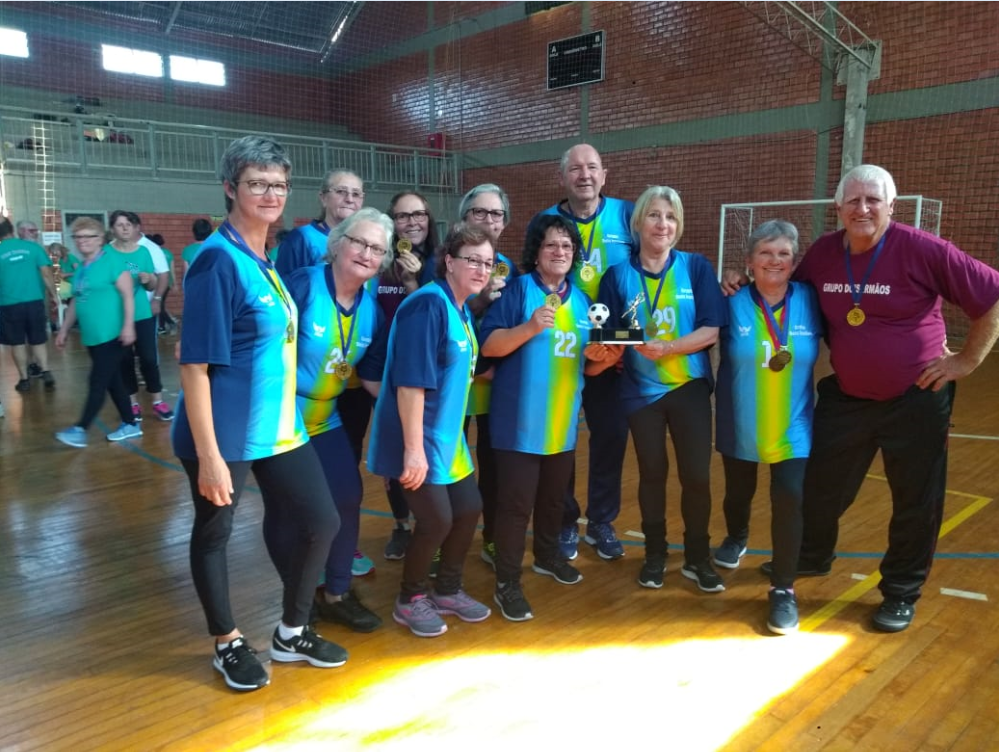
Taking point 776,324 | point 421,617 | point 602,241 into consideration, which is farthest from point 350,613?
point 776,324

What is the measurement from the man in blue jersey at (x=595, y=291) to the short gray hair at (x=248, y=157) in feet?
3.97

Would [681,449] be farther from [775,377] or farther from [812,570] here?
[812,570]

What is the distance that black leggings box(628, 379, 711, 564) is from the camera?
2.88 metres

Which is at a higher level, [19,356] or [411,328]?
[411,328]

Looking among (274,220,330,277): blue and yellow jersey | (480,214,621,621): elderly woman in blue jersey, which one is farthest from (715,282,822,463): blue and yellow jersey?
(274,220,330,277): blue and yellow jersey

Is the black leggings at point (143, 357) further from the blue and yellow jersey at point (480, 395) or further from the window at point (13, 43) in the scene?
the window at point (13, 43)

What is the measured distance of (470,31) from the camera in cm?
1548

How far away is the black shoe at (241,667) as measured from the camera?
2320 mm

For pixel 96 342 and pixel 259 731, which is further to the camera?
pixel 96 342

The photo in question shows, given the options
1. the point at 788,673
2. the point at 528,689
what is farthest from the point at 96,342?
the point at 788,673

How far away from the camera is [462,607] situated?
284 cm

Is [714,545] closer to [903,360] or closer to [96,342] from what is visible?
[903,360]

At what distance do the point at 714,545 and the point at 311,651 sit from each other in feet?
6.75

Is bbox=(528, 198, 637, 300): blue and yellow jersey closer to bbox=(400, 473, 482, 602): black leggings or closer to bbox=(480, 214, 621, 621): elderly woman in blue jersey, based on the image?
bbox=(480, 214, 621, 621): elderly woman in blue jersey
